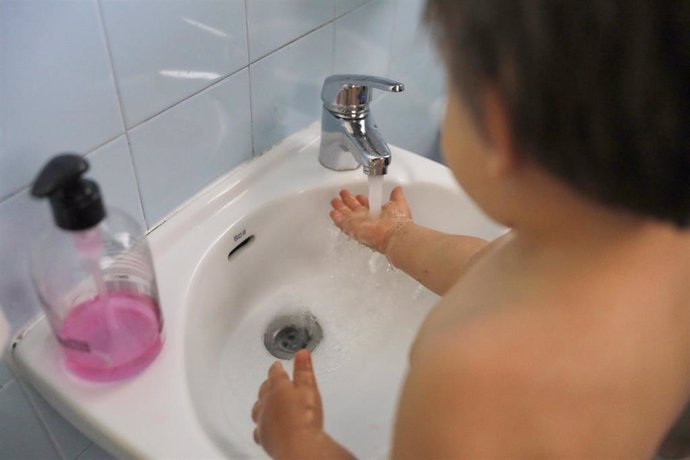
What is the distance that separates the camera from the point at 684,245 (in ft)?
1.40

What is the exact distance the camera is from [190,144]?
24.7 inches

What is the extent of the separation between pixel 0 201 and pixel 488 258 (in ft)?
1.17

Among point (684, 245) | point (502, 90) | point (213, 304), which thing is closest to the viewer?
point (502, 90)

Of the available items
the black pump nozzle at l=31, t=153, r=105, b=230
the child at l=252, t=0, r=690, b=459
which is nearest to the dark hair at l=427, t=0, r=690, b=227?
the child at l=252, t=0, r=690, b=459

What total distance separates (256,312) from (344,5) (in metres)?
0.36

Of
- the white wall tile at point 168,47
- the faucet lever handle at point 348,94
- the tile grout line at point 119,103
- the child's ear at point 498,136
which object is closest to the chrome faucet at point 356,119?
the faucet lever handle at point 348,94

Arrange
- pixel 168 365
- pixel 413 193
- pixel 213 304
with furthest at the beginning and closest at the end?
pixel 413 193 < pixel 213 304 < pixel 168 365

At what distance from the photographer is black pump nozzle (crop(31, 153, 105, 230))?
15.6 inches

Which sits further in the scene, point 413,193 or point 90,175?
point 413,193

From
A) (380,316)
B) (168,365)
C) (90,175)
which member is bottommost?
(380,316)

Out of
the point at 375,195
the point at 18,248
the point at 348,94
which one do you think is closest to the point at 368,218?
the point at 375,195

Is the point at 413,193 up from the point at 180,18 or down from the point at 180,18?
down

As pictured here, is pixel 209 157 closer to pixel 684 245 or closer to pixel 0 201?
pixel 0 201

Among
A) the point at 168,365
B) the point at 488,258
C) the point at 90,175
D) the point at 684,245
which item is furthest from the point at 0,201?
the point at 684,245
